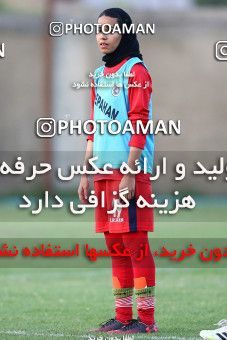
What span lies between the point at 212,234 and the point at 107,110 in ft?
26.2

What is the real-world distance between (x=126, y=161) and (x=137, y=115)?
0.26 m

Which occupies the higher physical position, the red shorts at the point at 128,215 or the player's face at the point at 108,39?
the player's face at the point at 108,39

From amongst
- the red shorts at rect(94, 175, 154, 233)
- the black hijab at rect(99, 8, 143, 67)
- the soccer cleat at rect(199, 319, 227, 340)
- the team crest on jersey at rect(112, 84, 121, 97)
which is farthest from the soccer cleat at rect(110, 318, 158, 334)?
the black hijab at rect(99, 8, 143, 67)

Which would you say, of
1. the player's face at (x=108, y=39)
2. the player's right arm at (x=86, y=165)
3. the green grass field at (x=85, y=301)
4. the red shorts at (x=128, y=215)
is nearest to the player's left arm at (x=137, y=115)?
the red shorts at (x=128, y=215)

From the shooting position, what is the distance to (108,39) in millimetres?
7348

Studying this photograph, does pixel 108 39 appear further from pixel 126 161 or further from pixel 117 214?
pixel 117 214

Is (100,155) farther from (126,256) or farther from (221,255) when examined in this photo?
(221,255)

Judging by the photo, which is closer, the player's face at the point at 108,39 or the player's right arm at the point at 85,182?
the player's face at the point at 108,39

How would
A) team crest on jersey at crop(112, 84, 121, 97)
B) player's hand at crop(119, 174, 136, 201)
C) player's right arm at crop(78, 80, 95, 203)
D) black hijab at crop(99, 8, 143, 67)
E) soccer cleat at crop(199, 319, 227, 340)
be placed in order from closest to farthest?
soccer cleat at crop(199, 319, 227, 340) → player's hand at crop(119, 174, 136, 201) → team crest on jersey at crop(112, 84, 121, 97) → black hijab at crop(99, 8, 143, 67) → player's right arm at crop(78, 80, 95, 203)

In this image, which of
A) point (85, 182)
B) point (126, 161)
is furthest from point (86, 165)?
point (126, 161)

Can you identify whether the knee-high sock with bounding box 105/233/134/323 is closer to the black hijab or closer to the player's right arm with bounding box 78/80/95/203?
the player's right arm with bounding box 78/80/95/203

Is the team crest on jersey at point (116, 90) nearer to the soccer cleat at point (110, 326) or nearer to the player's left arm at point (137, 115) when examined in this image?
the player's left arm at point (137, 115)

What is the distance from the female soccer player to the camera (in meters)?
7.25

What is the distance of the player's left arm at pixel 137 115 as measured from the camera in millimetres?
7200
